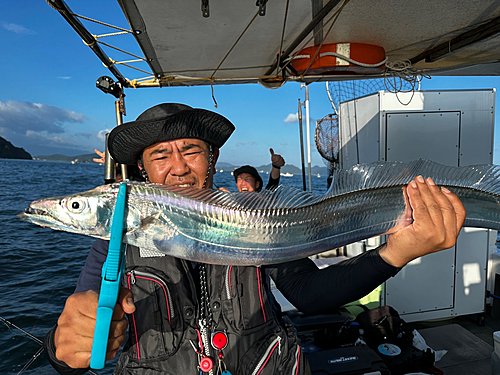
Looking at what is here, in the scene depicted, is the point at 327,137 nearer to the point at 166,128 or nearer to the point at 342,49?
the point at 342,49

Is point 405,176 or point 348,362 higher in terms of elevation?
point 405,176

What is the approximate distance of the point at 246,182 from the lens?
749cm

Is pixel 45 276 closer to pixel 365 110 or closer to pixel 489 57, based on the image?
pixel 365 110

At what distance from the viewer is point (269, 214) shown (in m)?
1.86

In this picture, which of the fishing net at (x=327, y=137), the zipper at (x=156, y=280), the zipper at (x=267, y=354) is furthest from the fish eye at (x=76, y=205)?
the fishing net at (x=327, y=137)

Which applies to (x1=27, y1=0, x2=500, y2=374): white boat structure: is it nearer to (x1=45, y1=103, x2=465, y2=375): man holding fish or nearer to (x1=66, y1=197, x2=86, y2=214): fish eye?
(x1=45, y1=103, x2=465, y2=375): man holding fish

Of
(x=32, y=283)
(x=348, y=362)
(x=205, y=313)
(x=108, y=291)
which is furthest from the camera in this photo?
(x=32, y=283)

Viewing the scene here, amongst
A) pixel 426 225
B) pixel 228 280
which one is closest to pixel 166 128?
pixel 228 280

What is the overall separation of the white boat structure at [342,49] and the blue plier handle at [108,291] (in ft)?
9.58

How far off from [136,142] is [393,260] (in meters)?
2.07

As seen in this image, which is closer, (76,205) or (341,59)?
(76,205)

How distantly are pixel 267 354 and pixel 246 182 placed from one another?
18.3ft

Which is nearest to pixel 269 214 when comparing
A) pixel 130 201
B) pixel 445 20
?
pixel 130 201

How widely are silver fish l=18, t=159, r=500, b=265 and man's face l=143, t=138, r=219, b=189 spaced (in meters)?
0.54
